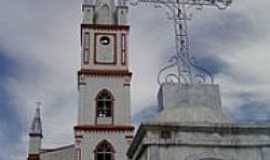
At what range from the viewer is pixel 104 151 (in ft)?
91.4

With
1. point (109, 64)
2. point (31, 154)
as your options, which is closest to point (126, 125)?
point (109, 64)

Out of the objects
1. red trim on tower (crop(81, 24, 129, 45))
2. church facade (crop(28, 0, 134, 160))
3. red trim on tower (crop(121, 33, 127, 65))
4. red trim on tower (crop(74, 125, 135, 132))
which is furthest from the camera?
red trim on tower (crop(81, 24, 129, 45))

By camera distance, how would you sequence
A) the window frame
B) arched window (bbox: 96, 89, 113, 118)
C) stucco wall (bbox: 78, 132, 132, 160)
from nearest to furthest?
1. stucco wall (bbox: 78, 132, 132, 160)
2. the window frame
3. arched window (bbox: 96, 89, 113, 118)

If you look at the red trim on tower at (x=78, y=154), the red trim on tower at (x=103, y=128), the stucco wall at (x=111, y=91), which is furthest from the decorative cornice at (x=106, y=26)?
the red trim on tower at (x=78, y=154)

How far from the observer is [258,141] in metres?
7.71

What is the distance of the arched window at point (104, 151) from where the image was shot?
27734 mm

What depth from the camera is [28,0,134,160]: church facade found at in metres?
27.8

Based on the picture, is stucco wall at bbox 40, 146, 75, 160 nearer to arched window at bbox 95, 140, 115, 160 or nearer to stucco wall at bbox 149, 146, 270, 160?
arched window at bbox 95, 140, 115, 160

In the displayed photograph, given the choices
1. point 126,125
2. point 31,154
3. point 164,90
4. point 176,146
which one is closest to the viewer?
point 176,146

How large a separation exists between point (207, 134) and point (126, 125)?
68.3 ft

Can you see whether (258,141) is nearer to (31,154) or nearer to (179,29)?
(179,29)

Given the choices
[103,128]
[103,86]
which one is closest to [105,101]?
[103,86]

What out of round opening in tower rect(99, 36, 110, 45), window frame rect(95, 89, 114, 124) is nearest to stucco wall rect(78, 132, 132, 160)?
window frame rect(95, 89, 114, 124)

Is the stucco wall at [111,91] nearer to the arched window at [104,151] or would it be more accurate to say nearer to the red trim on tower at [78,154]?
the arched window at [104,151]
